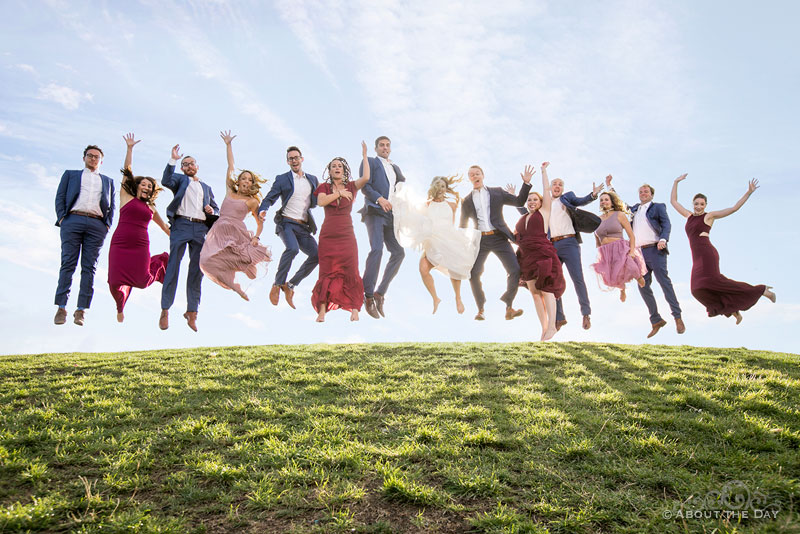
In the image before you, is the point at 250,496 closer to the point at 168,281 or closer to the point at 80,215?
the point at 168,281

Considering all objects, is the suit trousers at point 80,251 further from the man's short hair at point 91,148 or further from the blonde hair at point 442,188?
the blonde hair at point 442,188

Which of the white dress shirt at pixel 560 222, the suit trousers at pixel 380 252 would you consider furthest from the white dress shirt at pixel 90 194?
the white dress shirt at pixel 560 222

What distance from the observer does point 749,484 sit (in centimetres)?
664

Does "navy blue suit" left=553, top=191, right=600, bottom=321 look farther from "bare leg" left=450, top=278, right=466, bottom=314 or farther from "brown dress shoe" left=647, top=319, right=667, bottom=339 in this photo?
"bare leg" left=450, top=278, right=466, bottom=314

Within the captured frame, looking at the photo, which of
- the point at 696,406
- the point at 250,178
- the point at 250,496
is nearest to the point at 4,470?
the point at 250,496

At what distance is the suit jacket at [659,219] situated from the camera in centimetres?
1323

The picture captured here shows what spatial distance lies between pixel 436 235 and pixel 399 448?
4.52 metres

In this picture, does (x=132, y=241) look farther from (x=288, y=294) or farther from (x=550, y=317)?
(x=550, y=317)

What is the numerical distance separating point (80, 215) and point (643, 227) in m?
13.4

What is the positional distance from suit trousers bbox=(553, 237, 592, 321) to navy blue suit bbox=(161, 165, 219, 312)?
8124 mm

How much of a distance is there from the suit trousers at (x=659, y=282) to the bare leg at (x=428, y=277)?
5.99 meters

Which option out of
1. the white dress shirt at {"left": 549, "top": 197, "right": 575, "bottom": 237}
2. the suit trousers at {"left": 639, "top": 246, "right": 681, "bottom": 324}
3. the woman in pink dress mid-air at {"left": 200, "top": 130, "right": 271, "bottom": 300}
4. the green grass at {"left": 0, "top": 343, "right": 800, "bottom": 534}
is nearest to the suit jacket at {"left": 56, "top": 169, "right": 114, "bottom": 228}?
the woman in pink dress mid-air at {"left": 200, "top": 130, "right": 271, "bottom": 300}

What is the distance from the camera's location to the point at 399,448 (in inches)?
294

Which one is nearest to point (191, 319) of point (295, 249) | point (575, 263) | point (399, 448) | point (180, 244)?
point (180, 244)
